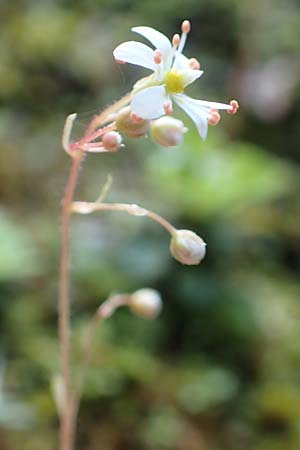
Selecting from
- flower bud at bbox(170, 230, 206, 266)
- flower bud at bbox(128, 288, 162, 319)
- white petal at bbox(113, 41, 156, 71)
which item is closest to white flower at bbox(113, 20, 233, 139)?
white petal at bbox(113, 41, 156, 71)

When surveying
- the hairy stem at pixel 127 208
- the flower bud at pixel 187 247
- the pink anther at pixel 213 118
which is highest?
the pink anther at pixel 213 118

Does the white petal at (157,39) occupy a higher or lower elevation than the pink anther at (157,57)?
higher

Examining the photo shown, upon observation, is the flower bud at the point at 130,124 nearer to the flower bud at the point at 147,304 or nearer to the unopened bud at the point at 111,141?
the unopened bud at the point at 111,141

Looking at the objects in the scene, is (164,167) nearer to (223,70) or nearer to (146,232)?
(146,232)

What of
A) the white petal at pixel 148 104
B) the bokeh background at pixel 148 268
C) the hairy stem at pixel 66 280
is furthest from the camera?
the bokeh background at pixel 148 268

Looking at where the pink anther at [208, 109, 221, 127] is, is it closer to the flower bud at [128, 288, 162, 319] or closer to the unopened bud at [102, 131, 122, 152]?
the unopened bud at [102, 131, 122, 152]

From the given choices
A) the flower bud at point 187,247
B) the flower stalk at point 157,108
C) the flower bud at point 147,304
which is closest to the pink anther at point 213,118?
the flower stalk at point 157,108
